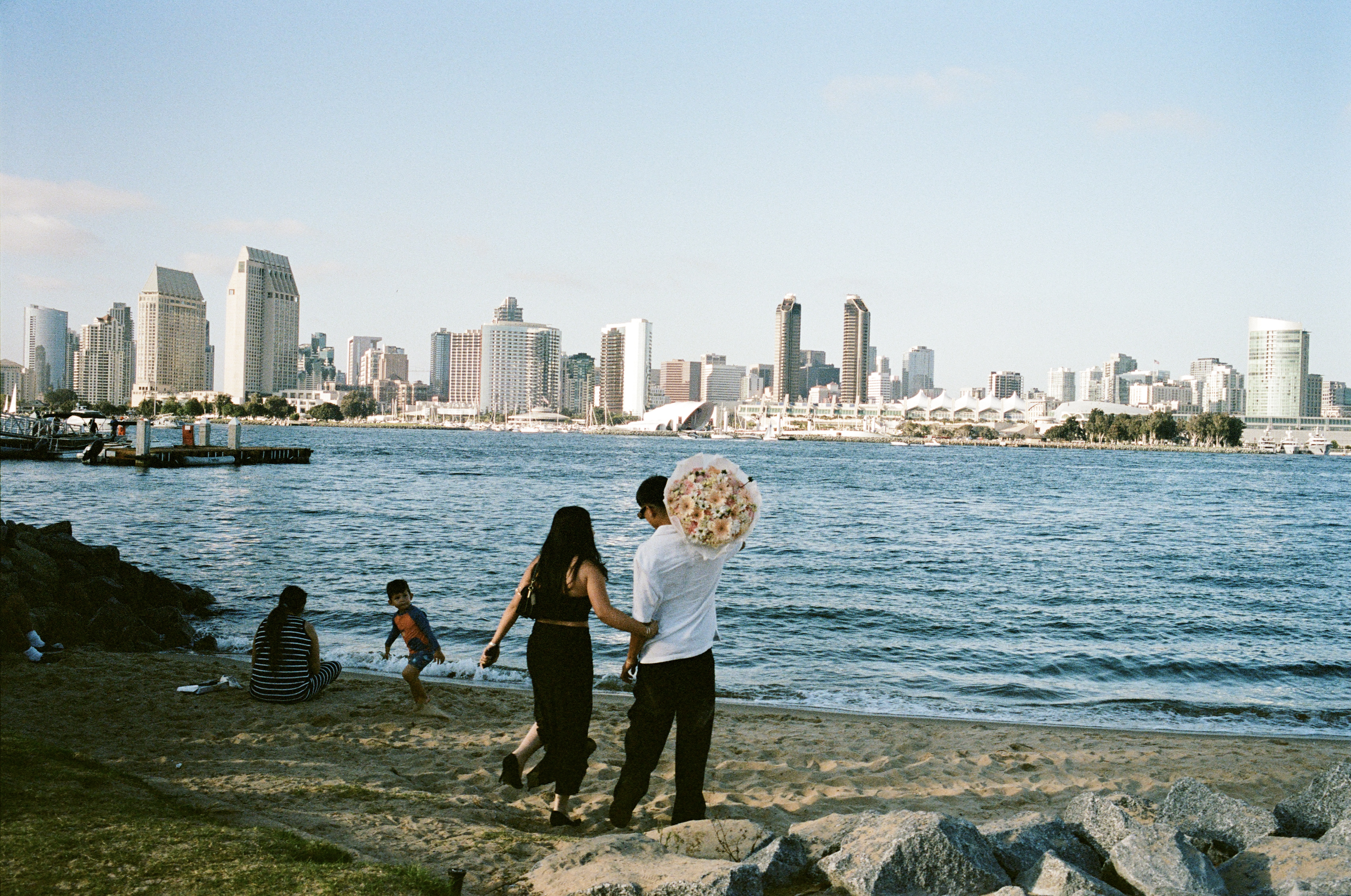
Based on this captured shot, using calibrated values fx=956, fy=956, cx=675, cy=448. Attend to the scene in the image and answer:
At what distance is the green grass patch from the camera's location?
118 inches

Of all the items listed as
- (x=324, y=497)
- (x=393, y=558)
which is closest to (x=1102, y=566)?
(x=393, y=558)

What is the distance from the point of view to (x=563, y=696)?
180 inches

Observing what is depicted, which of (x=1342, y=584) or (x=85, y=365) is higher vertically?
(x=85, y=365)

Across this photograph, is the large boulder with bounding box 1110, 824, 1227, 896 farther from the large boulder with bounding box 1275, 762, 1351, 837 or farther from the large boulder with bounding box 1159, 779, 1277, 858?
the large boulder with bounding box 1275, 762, 1351, 837

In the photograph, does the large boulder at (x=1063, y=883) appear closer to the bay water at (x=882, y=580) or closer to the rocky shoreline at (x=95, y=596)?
the bay water at (x=882, y=580)

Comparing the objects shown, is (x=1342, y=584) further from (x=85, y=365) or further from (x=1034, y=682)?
(x=85, y=365)

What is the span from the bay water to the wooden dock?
1304 mm

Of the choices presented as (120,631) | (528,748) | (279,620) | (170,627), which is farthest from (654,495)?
(170,627)

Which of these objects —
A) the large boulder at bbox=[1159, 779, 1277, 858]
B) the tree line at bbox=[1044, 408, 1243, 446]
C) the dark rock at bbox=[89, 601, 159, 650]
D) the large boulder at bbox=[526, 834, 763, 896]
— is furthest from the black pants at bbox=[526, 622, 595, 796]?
the tree line at bbox=[1044, 408, 1243, 446]

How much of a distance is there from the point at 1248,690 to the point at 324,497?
30.6 m

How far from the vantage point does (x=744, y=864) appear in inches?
137

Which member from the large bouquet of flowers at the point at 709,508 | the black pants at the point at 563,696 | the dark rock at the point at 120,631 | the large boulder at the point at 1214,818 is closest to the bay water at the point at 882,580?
the dark rock at the point at 120,631

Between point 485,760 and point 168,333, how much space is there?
607 ft

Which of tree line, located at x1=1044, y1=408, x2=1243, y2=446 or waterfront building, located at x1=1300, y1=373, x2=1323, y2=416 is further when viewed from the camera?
waterfront building, located at x1=1300, y1=373, x2=1323, y2=416
